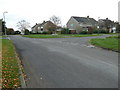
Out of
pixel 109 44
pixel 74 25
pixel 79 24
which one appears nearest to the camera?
pixel 109 44

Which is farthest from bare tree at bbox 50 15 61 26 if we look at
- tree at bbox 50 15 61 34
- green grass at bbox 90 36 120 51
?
green grass at bbox 90 36 120 51

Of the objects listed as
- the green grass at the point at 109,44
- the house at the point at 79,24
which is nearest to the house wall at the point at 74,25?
the house at the point at 79,24

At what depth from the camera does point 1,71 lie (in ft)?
19.0

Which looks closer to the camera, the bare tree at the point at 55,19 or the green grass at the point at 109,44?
the green grass at the point at 109,44

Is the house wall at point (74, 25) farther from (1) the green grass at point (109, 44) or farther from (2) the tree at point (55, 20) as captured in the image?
(1) the green grass at point (109, 44)

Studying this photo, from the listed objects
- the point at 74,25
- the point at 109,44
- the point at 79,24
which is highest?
the point at 79,24

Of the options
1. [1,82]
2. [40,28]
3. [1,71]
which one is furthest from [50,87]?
[40,28]

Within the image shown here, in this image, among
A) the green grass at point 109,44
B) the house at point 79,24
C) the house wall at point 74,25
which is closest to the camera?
the green grass at point 109,44

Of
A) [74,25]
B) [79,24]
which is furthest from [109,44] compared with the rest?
[74,25]

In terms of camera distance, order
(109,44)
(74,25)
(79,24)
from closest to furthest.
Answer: (109,44)
(79,24)
(74,25)

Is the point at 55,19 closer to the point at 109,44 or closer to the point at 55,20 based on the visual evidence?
the point at 55,20

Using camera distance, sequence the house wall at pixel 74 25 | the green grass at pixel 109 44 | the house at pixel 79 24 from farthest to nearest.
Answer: the house at pixel 79 24 < the house wall at pixel 74 25 < the green grass at pixel 109 44

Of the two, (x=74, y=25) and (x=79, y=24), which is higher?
(x=79, y=24)

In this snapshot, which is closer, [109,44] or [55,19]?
[109,44]
